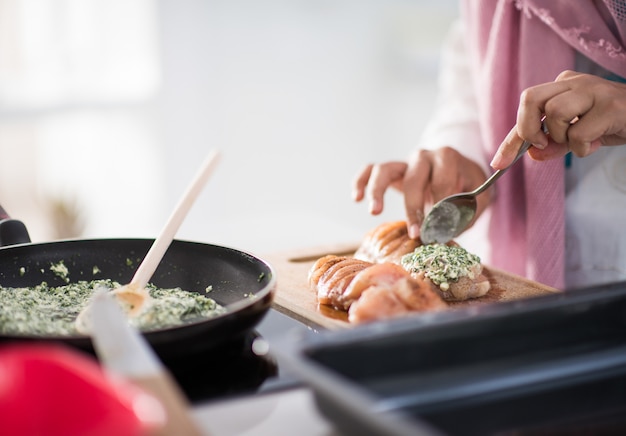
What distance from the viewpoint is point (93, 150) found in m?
4.00

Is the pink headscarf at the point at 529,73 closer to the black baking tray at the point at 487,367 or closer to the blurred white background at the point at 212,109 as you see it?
the black baking tray at the point at 487,367

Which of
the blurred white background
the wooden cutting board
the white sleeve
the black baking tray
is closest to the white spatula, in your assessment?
the wooden cutting board

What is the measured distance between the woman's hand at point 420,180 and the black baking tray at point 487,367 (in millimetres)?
644

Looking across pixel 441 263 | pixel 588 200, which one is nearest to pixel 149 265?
pixel 441 263

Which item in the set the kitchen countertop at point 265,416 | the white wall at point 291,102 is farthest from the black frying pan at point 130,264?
the white wall at point 291,102

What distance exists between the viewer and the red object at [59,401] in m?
0.50

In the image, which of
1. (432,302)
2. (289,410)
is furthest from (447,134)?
(289,410)

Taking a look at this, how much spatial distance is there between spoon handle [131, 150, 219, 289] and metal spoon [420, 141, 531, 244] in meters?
0.44

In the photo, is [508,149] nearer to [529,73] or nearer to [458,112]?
[529,73]

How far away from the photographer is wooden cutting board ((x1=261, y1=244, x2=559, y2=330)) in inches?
44.9

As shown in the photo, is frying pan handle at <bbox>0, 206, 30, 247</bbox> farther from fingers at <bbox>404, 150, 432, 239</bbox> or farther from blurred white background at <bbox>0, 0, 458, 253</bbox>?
blurred white background at <bbox>0, 0, 458, 253</bbox>

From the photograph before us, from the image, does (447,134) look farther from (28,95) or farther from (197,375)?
(28,95)

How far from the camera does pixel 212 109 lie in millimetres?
4160

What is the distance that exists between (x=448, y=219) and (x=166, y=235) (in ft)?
1.84
